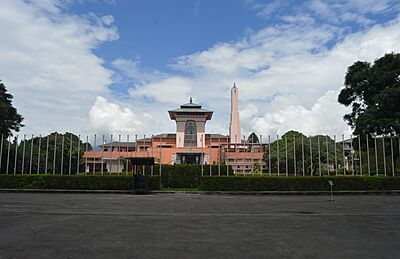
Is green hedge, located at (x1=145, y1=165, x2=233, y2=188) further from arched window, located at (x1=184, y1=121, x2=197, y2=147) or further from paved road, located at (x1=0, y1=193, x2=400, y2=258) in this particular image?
arched window, located at (x1=184, y1=121, x2=197, y2=147)

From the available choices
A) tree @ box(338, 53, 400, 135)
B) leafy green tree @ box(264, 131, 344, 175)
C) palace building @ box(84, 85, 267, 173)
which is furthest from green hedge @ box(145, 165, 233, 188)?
palace building @ box(84, 85, 267, 173)

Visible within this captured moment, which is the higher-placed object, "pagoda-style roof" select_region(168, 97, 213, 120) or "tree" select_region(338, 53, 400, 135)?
"pagoda-style roof" select_region(168, 97, 213, 120)

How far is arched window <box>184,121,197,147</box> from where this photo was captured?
60375 mm

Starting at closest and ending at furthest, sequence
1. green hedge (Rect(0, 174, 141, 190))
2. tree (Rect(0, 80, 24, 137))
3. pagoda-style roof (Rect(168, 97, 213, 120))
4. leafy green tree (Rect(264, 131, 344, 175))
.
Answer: green hedge (Rect(0, 174, 141, 190)) → tree (Rect(0, 80, 24, 137)) → leafy green tree (Rect(264, 131, 344, 175)) → pagoda-style roof (Rect(168, 97, 213, 120))

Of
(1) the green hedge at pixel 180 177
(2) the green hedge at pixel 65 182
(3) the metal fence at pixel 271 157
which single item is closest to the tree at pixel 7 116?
(3) the metal fence at pixel 271 157

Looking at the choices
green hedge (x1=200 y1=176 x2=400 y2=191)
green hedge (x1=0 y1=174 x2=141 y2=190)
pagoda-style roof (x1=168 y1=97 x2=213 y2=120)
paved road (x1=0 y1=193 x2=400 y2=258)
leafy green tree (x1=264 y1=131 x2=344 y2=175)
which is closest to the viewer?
paved road (x1=0 y1=193 x2=400 y2=258)

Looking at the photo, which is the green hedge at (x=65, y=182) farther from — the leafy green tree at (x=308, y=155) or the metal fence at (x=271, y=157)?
the leafy green tree at (x=308, y=155)

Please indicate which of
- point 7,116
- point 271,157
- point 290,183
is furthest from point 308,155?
point 7,116

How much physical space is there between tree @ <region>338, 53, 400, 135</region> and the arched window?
35.0 m

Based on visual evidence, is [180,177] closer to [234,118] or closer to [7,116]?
[7,116]

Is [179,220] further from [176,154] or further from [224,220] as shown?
[176,154]

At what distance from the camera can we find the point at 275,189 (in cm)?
2172

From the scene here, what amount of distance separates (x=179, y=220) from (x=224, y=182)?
40.2 feet

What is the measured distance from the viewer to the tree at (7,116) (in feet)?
102
